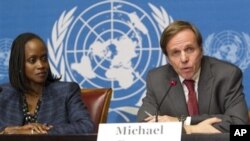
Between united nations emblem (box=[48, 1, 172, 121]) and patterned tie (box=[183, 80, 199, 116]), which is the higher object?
united nations emblem (box=[48, 1, 172, 121])

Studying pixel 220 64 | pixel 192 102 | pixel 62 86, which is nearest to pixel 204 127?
pixel 192 102

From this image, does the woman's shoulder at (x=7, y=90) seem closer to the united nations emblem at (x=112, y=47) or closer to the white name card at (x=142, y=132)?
the united nations emblem at (x=112, y=47)

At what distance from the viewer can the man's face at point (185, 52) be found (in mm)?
2334

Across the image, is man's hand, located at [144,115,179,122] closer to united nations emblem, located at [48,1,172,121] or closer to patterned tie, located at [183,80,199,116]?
patterned tie, located at [183,80,199,116]

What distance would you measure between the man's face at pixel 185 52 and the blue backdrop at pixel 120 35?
533 millimetres

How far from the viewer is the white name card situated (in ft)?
4.72

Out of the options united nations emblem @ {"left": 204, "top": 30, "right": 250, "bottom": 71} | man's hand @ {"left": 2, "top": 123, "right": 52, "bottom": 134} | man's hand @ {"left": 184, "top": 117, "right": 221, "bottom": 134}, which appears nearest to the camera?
man's hand @ {"left": 184, "top": 117, "right": 221, "bottom": 134}

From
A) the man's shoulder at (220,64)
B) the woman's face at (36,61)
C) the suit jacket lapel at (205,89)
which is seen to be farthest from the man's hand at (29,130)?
the man's shoulder at (220,64)

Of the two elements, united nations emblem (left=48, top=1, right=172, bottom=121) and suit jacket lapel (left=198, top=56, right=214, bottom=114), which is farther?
united nations emblem (left=48, top=1, right=172, bottom=121)

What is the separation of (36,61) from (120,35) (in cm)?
66

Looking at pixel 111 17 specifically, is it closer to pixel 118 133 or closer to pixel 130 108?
pixel 130 108

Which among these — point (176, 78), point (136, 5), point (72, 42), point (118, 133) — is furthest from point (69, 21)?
point (118, 133)

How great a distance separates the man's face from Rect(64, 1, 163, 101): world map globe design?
1.94 feet

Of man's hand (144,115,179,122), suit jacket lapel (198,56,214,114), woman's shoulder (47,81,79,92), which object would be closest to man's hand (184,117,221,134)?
man's hand (144,115,179,122)
